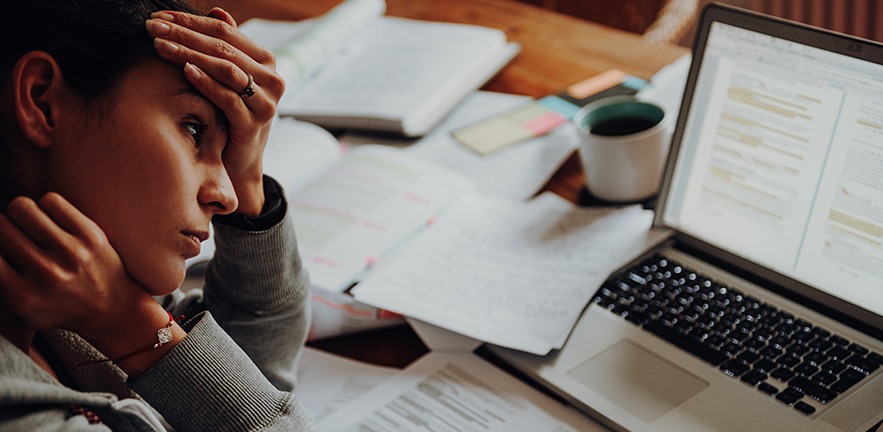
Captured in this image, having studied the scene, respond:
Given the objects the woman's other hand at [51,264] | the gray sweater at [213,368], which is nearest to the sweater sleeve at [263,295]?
the gray sweater at [213,368]

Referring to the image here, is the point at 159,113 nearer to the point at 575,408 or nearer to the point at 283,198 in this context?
the point at 283,198

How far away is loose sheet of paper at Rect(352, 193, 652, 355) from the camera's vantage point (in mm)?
919

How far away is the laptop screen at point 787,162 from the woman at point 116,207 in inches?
19.4

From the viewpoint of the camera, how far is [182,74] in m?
0.63

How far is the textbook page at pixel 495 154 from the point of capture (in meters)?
1.20

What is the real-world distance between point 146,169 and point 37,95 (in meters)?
0.08

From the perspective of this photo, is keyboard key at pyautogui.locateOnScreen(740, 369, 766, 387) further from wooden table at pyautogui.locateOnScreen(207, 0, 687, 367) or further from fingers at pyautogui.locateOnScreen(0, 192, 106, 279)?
fingers at pyautogui.locateOnScreen(0, 192, 106, 279)

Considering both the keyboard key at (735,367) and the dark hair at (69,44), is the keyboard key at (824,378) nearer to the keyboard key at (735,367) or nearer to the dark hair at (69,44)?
the keyboard key at (735,367)

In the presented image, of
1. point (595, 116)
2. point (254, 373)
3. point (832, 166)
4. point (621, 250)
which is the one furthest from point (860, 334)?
point (254, 373)

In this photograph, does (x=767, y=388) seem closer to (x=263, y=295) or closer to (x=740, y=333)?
(x=740, y=333)

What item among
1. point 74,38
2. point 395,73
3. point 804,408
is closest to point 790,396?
point 804,408

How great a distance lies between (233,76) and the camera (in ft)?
2.33

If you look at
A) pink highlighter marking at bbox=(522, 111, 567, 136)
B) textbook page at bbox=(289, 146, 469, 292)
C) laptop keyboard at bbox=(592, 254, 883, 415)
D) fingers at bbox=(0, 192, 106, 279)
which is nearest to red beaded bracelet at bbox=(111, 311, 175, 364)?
fingers at bbox=(0, 192, 106, 279)

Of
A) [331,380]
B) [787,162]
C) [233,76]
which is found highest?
[233,76]
